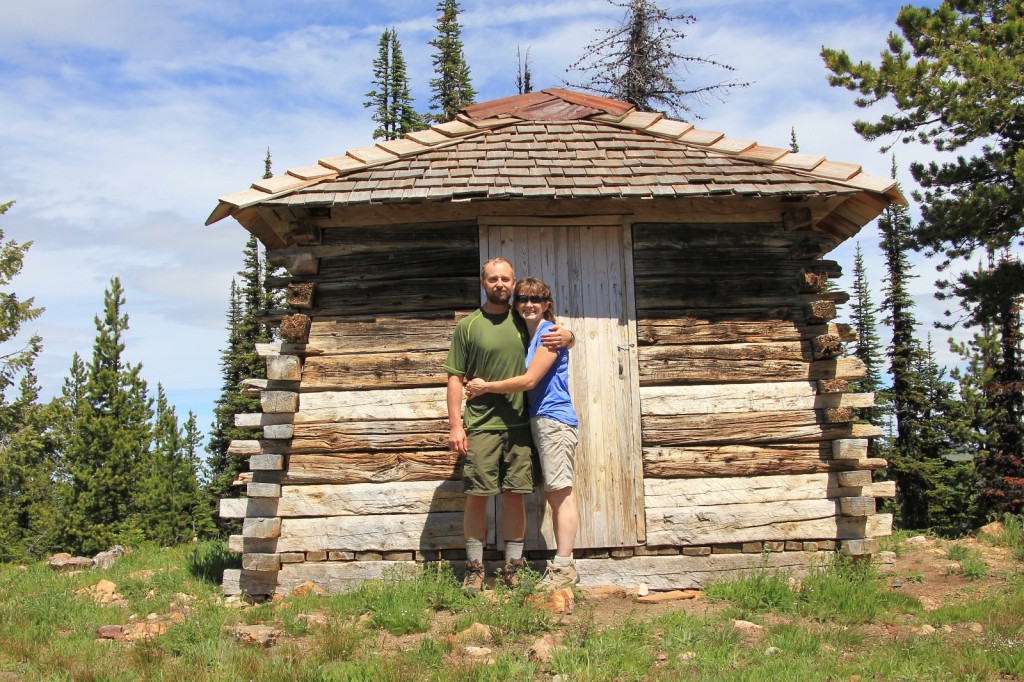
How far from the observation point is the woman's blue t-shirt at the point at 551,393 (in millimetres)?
5910

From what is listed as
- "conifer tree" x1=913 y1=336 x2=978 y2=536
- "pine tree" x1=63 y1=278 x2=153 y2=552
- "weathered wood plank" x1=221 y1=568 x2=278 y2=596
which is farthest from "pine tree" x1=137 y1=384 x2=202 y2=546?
"conifer tree" x1=913 y1=336 x2=978 y2=536

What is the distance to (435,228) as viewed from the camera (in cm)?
687

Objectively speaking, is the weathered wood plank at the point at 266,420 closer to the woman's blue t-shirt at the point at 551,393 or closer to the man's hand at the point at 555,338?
the woman's blue t-shirt at the point at 551,393

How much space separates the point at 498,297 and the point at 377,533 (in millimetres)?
2119

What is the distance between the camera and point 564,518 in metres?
5.86

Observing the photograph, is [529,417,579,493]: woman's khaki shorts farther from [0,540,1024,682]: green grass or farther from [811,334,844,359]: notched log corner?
[811,334,844,359]: notched log corner

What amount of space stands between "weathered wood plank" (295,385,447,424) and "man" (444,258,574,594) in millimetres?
683

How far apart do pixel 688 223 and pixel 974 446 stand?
61.0ft

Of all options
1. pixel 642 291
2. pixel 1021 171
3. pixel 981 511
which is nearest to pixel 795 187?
pixel 642 291

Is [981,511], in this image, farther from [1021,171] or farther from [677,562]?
[677,562]

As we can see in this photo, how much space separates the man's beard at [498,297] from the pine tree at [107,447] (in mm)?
18315

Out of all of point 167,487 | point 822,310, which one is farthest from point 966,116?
point 167,487

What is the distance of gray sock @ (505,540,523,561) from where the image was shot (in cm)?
592

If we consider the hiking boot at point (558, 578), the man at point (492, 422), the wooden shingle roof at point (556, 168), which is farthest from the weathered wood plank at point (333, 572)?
the wooden shingle roof at point (556, 168)
